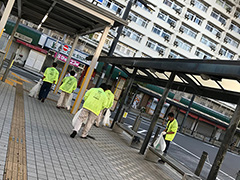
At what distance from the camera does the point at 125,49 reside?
40562 millimetres

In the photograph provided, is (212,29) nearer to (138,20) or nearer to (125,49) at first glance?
(138,20)

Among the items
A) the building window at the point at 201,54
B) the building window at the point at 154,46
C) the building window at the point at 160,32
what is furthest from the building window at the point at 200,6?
the building window at the point at 154,46

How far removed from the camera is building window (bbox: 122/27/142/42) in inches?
1579

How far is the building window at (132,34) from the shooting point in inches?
1579

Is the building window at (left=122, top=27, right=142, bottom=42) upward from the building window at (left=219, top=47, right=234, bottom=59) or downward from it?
downward

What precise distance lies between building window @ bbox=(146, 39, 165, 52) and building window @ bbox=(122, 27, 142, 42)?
5.69 feet

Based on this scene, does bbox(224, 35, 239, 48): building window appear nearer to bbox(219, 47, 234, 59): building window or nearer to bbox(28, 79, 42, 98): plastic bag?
bbox(219, 47, 234, 59): building window

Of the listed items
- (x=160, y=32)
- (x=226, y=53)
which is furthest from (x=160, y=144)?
(x=226, y=53)

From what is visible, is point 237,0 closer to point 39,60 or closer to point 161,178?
point 39,60

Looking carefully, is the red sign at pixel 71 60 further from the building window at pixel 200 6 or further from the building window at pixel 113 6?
the building window at pixel 200 6

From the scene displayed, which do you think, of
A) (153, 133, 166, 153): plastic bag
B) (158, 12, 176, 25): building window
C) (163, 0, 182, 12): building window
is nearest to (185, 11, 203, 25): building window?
(163, 0, 182, 12): building window

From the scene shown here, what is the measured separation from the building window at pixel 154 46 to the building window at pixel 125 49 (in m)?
2.85

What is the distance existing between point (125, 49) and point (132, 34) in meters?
2.48

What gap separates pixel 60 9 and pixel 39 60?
26.0m
